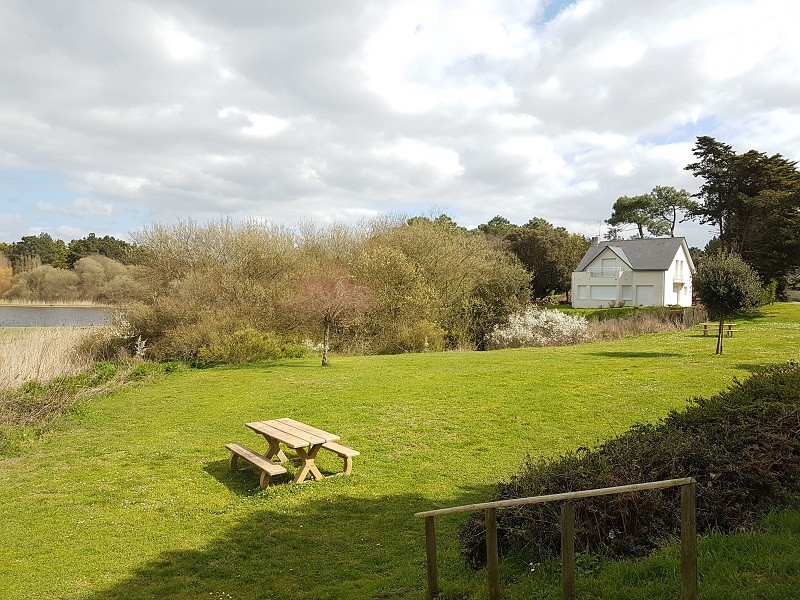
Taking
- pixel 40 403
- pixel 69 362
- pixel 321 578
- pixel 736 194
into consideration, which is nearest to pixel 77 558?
pixel 321 578

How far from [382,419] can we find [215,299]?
14077 millimetres

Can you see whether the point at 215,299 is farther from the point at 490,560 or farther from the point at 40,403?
the point at 490,560

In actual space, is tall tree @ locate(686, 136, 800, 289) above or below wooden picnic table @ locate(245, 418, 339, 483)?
above

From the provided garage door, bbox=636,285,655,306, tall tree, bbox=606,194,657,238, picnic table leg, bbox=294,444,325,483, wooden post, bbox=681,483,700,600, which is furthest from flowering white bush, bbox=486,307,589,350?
tall tree, bbox=606,194,657,238

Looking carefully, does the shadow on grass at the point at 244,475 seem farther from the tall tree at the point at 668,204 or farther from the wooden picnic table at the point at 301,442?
the tall tree at the point at 668,204

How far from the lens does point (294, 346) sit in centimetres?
2225

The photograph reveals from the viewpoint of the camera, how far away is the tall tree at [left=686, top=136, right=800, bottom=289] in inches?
1570

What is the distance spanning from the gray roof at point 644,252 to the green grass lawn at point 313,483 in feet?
104

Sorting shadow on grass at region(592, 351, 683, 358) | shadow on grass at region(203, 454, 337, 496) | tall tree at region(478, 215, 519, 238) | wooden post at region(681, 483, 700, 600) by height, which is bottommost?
shadow on grass at region(203, 454, 337, 496)

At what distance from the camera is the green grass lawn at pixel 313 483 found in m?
5.41

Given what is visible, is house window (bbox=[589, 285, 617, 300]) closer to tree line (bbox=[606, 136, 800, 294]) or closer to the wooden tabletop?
tree line (bbox=[606, 136, 800, 294])

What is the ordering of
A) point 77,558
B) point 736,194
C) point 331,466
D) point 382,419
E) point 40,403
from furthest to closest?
point 736,194 < point 40,403 < point 382,419 < point 331,466 < point 77,558

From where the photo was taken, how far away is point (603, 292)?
159 feet

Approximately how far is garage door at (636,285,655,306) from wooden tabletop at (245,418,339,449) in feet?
143
